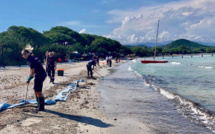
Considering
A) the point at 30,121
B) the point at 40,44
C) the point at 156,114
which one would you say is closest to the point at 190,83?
the point at 156,114

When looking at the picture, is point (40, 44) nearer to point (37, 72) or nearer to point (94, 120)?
point (37, 72)

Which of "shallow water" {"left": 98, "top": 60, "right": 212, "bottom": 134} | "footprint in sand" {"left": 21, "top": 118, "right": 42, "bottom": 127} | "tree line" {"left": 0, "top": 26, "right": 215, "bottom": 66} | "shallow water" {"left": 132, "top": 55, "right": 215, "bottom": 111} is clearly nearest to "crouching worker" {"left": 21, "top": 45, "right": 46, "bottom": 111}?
"footprint in sand" {"left": 21, "top": 118, "right": 42, "bottom": 127}

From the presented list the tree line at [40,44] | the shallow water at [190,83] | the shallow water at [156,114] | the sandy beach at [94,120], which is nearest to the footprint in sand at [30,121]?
the sandy beach at [94,120]

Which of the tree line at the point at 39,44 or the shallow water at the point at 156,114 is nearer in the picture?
the shallow water at the point at 156,114

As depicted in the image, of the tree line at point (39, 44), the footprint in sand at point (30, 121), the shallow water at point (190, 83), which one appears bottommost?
the shallow water at point (190, 83)

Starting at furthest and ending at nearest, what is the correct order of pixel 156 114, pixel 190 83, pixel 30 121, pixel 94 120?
pixel 190 83
pixel 156 114
pixel 94 120
pixel 30 121

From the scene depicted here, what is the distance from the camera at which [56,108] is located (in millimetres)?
6352

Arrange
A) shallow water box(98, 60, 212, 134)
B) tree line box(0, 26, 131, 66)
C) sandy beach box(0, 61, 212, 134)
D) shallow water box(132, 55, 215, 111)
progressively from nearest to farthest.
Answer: sandy beach box(0, 61, 212, 134)
shallow water box(98, 60, 212, 134)
shallow water box(132, 55, 215, 111)
tree line box(0, 26, 131, 66)

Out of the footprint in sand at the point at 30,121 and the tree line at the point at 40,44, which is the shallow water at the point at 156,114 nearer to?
the footprint in sand at the point at 30,121

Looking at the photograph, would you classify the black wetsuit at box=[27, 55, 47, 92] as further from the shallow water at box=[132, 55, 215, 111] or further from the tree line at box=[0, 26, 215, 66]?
the tree line at box=[0, 26, 215, 66]

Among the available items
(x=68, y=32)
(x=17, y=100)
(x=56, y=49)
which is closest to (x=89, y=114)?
(x=17, y=100)

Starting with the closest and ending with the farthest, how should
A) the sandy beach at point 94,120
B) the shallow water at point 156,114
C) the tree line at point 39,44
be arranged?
the sandy beach at point 94,120 → the shallow water at point 156,114 → the tree line at point 39,44

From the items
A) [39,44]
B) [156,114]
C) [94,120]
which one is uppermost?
[39,44]

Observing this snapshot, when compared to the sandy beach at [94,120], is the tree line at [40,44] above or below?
above
